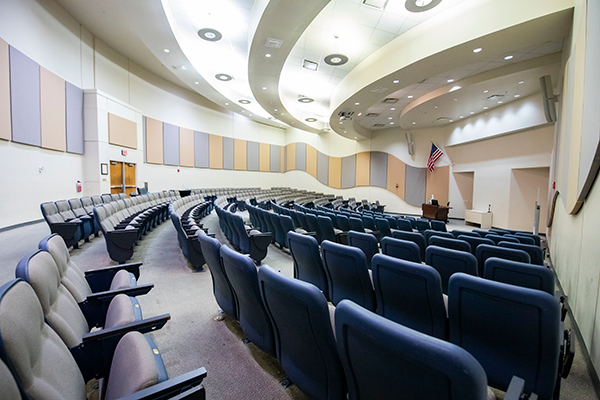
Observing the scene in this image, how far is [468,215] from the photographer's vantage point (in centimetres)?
1090

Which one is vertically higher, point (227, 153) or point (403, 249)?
point (227, 153)

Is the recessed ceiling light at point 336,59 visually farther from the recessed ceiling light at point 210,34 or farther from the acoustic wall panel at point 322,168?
the acoustic wall panel at point 322,168

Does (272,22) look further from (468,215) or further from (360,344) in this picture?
(468,215)

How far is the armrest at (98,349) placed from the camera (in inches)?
50.0

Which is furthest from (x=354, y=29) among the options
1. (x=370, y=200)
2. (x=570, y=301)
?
(x=370, y=200)

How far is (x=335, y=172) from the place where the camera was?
18.2 m

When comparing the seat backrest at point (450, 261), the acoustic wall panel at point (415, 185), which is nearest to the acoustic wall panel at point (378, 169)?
the acoustic wall panel at point (415, 185)

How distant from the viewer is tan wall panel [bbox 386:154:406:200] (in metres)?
14.9

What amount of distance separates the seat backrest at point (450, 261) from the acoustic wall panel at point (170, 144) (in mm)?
13812

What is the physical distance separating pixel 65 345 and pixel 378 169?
16110 mm

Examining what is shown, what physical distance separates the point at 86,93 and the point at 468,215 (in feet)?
48.9

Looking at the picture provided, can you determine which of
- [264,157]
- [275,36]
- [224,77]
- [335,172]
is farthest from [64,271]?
[264,157]

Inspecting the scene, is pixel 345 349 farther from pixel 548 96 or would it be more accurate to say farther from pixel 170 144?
pixel 170 144

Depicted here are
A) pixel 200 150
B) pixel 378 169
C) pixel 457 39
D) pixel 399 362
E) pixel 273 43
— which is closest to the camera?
pixel 399 362
